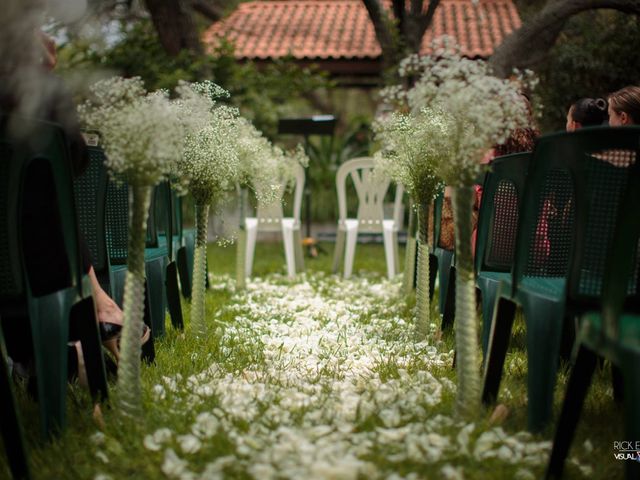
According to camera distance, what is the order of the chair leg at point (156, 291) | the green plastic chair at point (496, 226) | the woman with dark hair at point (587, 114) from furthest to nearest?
1. the woman with dark hair at point (587, 114)
2. the chair leg at point (156, 291)
3. the green plastic chair at point (496, 226)

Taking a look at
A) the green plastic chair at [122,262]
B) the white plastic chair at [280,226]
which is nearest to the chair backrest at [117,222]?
the green plastic chair at [122,262]

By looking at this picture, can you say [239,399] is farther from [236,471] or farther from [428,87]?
[428,87]

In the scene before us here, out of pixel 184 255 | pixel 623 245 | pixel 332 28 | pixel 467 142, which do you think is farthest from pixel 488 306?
pixel 332 28

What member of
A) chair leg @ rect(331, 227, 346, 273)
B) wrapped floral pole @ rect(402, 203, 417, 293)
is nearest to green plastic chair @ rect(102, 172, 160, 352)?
wrapped floral pole @ rect(402, 203, 417, 293)

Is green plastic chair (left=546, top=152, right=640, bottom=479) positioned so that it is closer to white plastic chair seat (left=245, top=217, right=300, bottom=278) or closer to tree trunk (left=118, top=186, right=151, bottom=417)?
tree trunk (left=118, top=186, right=151, bottom=417)

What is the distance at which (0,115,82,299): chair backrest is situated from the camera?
2.32m

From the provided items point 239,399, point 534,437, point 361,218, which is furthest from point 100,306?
point 361,218

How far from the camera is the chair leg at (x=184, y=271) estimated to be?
5793 mm

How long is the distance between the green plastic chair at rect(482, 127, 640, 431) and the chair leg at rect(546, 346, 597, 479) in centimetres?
26

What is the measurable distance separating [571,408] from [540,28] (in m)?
6.45

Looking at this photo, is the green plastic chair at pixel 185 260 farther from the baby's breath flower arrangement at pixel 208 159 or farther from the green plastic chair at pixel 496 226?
the green plastic chair at pixel 496 226

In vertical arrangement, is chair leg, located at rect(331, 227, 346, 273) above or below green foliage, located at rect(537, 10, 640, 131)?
below

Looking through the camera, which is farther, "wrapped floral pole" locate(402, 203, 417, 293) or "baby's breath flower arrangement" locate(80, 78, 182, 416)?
"wrapped floral pole" locate(402, 203, 417, 293)

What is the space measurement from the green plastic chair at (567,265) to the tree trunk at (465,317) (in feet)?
0.59
